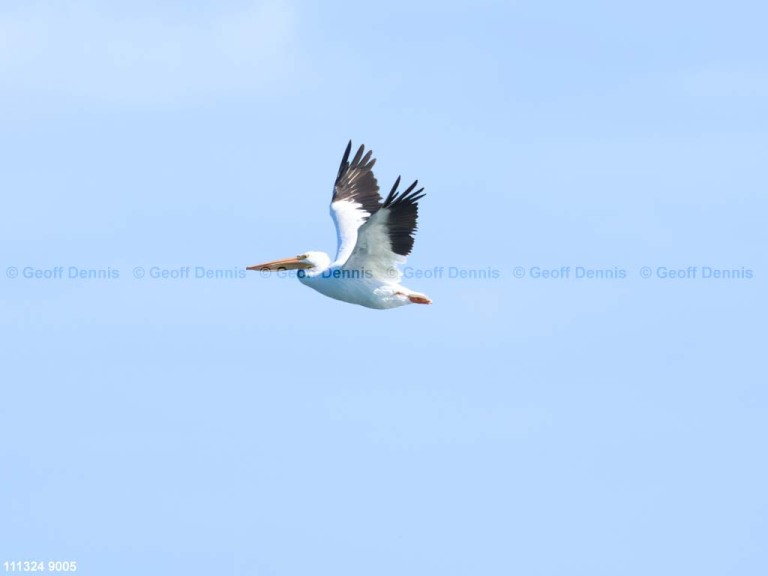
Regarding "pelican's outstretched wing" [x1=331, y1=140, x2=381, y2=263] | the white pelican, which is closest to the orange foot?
the white pelican

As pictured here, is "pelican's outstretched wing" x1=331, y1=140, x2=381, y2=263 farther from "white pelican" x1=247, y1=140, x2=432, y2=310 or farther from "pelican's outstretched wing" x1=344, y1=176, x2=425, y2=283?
"pelican's outstretched wing" x1=344, y1=176, x2=425, y2=283

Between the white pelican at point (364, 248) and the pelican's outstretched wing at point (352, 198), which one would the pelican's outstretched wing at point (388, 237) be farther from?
the pelican's outstretched wing at point (352, 198)

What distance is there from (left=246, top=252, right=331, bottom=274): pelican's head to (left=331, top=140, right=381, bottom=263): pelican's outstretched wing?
0.33 metres

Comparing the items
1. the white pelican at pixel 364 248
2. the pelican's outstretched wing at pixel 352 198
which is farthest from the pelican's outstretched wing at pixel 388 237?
the pelican's outstretched wing at pixel 352 198

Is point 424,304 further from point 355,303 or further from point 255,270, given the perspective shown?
point 255,270

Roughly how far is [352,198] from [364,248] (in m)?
3.00

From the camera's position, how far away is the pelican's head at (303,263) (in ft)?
62.4

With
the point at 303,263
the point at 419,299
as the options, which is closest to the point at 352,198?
the point at 303,263

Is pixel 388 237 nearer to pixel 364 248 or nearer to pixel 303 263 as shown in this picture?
pixel 364 248

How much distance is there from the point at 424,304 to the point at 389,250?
1.21 meters

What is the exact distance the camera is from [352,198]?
19.8 m

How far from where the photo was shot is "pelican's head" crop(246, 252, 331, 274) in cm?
1902

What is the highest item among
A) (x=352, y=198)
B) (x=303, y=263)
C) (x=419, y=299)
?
(x=352, y=198)

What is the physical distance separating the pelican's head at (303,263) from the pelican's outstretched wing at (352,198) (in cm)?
33
